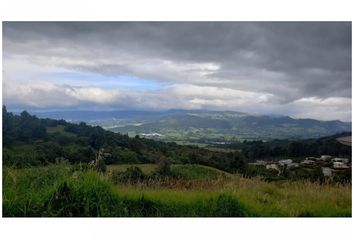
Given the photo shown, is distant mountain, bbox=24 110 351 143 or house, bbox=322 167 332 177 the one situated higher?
distant mountain, bbox=24 110 351 143

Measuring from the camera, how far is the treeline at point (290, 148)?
41.1 ft

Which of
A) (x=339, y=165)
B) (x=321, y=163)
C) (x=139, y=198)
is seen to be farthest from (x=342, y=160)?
(x=139, y=198)

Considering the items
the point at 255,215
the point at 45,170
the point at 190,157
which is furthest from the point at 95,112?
the point at 255,215

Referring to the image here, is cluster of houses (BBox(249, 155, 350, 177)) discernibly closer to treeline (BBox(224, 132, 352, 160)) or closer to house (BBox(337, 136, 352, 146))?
treeline (BBox(224, 132, 352, 160))

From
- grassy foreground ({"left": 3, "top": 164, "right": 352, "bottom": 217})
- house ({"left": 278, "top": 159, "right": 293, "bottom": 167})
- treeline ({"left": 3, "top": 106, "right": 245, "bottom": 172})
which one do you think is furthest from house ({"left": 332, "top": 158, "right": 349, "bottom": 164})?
grassy foreground ({"left": 3, "top": 164, "right": 352, "bottom": 217})

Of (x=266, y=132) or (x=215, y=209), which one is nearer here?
(x=215, y=209)

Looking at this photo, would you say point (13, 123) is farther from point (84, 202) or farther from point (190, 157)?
point (84, 202)

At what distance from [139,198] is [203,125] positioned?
8585 millimetres

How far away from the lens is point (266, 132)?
15.9 m

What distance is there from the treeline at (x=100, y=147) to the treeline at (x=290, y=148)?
2.18ft

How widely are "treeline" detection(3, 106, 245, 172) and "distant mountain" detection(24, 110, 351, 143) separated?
66 cm

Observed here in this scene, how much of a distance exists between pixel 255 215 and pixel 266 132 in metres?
9.44

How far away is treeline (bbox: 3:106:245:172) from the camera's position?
13172 millimetres

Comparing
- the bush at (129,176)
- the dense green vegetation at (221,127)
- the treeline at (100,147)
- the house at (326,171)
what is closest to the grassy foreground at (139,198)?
the bush at (129,176)
